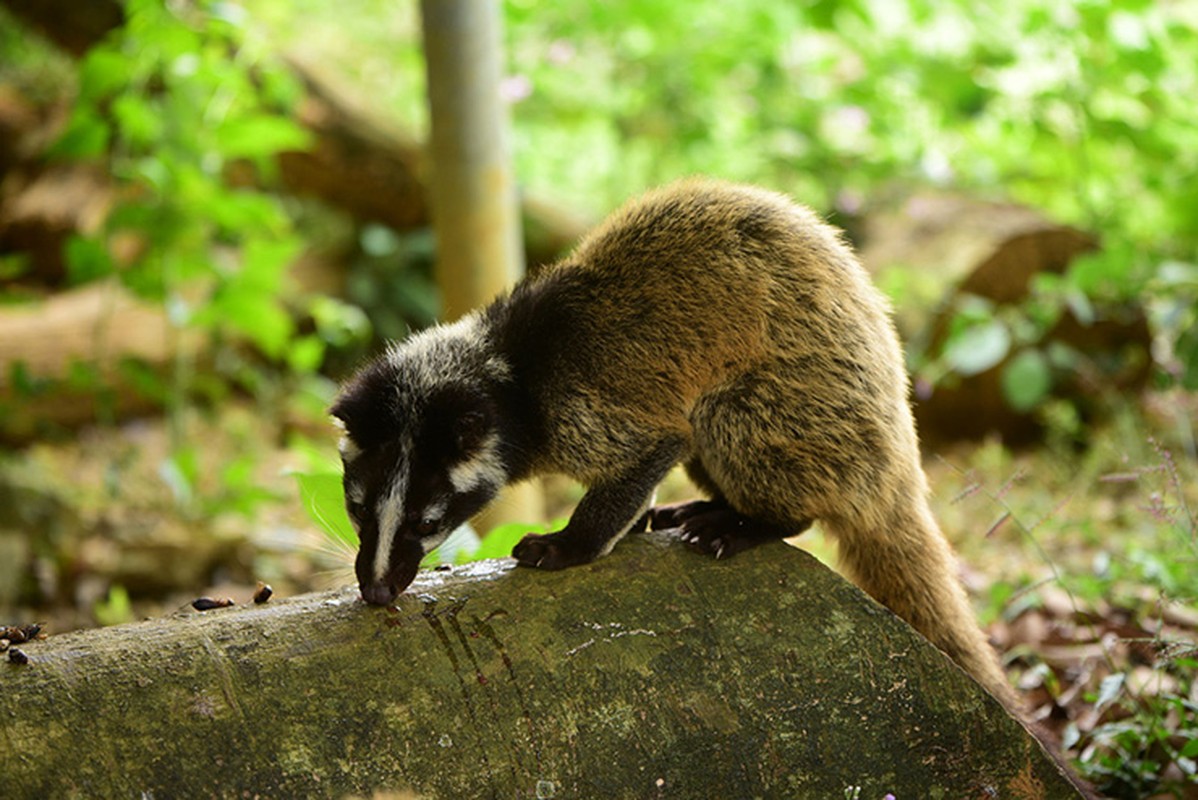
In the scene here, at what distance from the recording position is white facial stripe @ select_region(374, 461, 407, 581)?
364 cm

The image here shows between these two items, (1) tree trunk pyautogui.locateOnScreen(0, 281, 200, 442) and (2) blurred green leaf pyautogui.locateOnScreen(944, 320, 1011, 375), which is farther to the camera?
(1) tree trunk pyautogui.locateOnScreen(0, 281, 200, 442)

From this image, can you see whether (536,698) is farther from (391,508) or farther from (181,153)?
(181,153)

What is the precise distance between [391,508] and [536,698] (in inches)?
37.5

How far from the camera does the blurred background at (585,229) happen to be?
19.5 ft

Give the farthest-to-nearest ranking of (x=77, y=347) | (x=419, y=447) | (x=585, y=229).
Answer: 1. (x=585, y=229)
2. (x=77, y=347)
3. (x=419, y=447)

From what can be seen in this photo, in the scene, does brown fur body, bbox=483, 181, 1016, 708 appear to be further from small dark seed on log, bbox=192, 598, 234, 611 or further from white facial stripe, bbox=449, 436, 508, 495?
small dark seed on log, bbox=192, 598, 234, 611

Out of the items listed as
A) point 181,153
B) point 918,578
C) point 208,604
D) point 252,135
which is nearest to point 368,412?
point 208,604

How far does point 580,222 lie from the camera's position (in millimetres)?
10312

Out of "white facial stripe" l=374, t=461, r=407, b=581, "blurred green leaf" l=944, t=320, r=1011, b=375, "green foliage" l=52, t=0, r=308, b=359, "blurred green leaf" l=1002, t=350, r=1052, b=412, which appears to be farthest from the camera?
"blurred green leaf" l=1002, t=350, r=1052, b=412

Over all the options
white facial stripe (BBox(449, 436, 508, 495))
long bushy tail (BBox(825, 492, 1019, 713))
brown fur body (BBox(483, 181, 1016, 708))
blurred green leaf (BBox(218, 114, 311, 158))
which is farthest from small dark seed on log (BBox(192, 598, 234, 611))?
blurred green leaf (BBox(218, 114, 311, 158))

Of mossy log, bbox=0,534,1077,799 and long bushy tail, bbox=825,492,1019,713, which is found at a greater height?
mossy log, bbox=0,534,1077,799

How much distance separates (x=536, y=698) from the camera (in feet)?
10.1

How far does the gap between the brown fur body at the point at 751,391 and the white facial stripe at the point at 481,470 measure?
15 centimetres

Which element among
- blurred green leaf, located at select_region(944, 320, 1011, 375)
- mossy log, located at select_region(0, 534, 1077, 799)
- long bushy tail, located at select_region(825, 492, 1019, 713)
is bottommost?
blurred green leaf, located at select_region(944, 320, 1011, 375)
